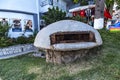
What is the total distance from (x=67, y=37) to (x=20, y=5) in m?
9.53

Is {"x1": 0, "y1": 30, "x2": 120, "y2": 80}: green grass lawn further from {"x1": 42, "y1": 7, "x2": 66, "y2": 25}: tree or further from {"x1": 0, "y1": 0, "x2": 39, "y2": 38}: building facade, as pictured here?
{"x1": 0, "y1": 0, "x2": 39, "y2": 38}: building facade

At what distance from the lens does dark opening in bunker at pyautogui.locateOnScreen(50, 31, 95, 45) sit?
21.5 feet

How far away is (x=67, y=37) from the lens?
6.95 metres

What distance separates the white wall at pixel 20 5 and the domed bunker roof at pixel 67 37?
8366mm

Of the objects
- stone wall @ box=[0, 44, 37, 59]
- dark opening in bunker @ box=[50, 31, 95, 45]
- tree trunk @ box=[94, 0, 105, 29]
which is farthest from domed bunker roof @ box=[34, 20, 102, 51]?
stone wall @ box=[0, 44, 37, 59]

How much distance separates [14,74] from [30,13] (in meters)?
10.7

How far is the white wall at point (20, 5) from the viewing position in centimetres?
1434

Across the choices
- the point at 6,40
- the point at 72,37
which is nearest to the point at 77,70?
the point at 72,37

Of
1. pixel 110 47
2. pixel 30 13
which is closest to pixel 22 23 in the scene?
pixel 30 13

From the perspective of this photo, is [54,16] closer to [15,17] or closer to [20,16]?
[20,16]

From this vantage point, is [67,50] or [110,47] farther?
[110,47]

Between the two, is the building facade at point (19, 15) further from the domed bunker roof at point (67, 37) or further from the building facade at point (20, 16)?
the domed bunker roof at point (67, 37)

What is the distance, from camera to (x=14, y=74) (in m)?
6.69

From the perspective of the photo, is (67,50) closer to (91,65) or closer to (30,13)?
(91,65)
